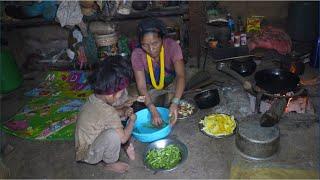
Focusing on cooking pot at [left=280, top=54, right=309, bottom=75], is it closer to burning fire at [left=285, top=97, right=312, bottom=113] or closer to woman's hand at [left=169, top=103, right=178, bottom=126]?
burning fire at [left=285, top=97, right=312, bottom=113]

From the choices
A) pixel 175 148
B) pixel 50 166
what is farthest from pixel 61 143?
pixel 175 148

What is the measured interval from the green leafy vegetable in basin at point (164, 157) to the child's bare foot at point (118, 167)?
24 cm

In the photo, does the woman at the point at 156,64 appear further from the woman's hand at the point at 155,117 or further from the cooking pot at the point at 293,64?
the cooking pot at the point at 293,64

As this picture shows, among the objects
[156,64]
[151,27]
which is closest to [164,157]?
[156,64]

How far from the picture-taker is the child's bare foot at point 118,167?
135 inches

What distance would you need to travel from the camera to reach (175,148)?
3549mm

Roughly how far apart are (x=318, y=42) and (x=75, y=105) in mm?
3685

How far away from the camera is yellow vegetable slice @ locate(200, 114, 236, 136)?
3.79 m

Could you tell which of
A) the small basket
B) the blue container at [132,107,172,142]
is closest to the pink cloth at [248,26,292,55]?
the small basket

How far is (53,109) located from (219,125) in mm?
2426

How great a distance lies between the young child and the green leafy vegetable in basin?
0.40m

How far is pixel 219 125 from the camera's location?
3.82m

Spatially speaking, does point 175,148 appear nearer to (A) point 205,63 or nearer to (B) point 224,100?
(B) point 224,100

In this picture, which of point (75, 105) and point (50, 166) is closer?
point (50, 166)
